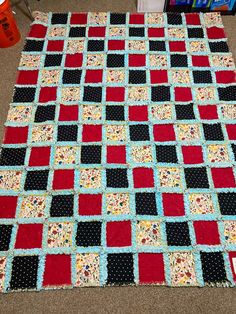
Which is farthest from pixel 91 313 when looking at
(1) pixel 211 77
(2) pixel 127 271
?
(1) pixel 211 77

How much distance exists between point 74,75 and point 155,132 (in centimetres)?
72

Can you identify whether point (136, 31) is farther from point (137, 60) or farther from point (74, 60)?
point (74, 60)

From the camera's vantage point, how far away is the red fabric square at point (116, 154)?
180cm

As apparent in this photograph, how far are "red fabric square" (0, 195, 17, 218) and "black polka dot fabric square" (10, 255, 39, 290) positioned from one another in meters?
0.24

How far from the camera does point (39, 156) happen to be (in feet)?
5.97

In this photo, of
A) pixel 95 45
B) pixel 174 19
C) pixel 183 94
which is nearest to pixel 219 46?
pixel 174 19

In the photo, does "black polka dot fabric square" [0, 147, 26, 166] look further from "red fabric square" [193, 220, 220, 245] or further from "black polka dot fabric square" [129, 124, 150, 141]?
"red fabric square" [193, 220, 220, 245]

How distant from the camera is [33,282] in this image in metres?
1.50

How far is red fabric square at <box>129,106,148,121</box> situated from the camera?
6.39 feet

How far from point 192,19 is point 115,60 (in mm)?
751

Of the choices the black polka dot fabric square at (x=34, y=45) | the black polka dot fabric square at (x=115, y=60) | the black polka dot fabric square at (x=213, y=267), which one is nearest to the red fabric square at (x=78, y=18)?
the black polka dot fabric square at (x=34, y=45)

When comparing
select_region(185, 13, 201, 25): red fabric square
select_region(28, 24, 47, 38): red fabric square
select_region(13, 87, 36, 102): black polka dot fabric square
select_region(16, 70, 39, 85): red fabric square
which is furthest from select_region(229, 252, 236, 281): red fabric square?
select_region(28, 24, 47, 38): red fabric square

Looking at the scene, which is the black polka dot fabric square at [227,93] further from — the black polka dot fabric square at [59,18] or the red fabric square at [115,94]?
the black polka dot fabric square at [59,18]

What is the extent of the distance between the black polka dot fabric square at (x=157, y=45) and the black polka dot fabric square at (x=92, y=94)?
55 cm
